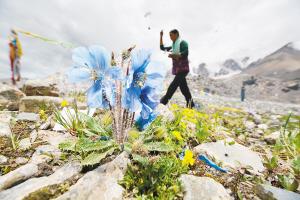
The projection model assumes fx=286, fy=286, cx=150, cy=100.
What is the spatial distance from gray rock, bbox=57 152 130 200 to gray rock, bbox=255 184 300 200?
4.39ft

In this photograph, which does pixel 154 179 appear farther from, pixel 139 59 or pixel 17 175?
pixel 17 175

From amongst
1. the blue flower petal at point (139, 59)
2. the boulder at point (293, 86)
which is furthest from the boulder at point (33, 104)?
the boulder at point (293, 86)

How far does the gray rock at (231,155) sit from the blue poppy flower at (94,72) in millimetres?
1643

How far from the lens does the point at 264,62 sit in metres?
163

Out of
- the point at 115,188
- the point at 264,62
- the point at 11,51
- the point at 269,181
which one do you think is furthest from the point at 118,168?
the point at 264,62


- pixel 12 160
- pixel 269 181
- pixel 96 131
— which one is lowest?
pixel 269 181

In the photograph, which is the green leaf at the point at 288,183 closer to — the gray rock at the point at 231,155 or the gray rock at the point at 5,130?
the gray rock at the point at 231,155

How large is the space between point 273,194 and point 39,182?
214 centimetres

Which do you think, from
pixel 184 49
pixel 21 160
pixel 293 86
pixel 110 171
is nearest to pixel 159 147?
pixel 110 171

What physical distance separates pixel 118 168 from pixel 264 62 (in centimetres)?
17413

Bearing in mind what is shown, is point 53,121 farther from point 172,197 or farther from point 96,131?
point 172,197

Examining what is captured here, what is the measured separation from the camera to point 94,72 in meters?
2.55

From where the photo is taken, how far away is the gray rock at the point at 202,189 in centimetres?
258

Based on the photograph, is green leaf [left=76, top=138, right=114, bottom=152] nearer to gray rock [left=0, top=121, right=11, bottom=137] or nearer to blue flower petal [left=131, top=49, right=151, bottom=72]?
blue flower petal [left=131, top=49, right=151, bottom=72]
